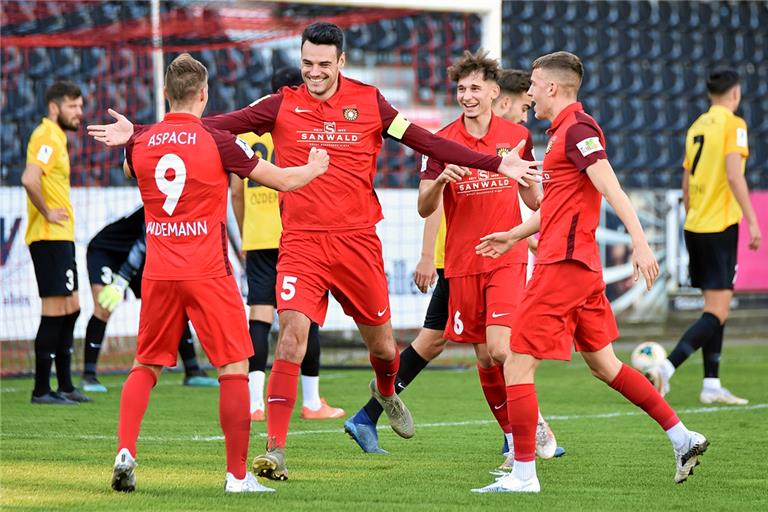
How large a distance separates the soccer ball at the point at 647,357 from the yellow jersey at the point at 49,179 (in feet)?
14.2

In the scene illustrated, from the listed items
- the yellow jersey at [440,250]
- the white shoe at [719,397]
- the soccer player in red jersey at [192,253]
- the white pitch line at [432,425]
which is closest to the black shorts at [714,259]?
the white shoe at [719,397]

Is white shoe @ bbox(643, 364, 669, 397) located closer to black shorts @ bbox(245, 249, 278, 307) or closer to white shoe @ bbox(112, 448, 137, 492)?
black shorts @ bbox(245, 249, 278, 307)

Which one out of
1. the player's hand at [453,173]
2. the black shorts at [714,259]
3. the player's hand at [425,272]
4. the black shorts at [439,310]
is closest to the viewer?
the player's hand at [453,173]

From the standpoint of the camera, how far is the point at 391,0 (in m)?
12.0

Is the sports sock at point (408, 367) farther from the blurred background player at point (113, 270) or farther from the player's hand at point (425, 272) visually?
the blurred background player at point (113, 270)

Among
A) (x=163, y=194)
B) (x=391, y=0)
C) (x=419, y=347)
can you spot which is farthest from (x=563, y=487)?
(x=391, y=0)

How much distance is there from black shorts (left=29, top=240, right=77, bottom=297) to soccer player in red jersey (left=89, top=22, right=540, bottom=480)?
347cm

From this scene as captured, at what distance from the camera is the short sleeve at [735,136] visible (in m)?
9.45

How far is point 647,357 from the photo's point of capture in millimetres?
9375

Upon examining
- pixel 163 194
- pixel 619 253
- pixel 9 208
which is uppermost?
pixel 163 194

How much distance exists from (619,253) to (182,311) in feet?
33.4

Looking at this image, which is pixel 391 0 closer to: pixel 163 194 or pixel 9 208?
pixel 9 208

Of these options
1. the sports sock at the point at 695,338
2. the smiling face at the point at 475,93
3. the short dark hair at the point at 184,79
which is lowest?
the sports sock at the point at 695,338

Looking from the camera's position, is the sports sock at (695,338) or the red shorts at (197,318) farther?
the sports sock at (695,338)
